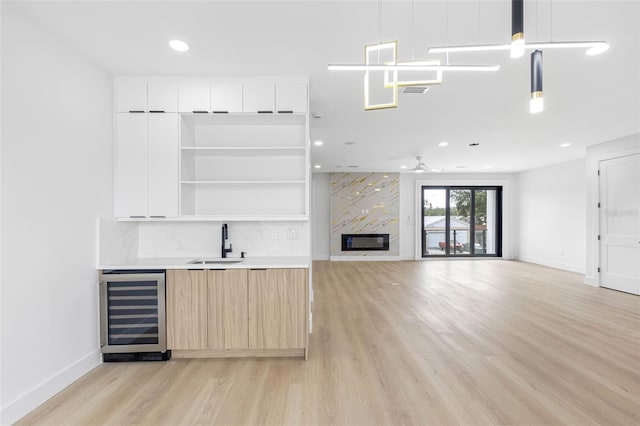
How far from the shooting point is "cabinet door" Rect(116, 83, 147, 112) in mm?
3107

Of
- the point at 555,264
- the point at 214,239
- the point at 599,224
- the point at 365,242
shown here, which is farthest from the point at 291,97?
the point at 555,264

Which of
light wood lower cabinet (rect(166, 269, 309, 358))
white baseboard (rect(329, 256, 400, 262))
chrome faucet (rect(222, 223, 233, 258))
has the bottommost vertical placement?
white baseboard (rect(329, 256, 400, 262))

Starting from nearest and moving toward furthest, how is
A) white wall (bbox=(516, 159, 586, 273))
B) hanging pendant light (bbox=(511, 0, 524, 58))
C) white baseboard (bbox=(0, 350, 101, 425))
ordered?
hanging pendant light (bbox=(511, 0, 524, 58))
white baseboard (bbox=(0, 350, 101, 425))
white wall (bbox=(516, 159, 586, 273))

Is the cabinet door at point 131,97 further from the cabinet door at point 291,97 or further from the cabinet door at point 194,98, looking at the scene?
the cabinet door at point 291,97

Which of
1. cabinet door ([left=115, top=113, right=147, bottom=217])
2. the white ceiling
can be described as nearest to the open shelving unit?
cabinet door ([left=115, top=113, right=147, bottom=217])

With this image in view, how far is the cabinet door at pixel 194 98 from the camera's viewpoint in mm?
3143

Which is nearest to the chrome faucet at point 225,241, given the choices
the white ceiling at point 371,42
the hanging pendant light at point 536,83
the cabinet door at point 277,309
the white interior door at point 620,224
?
the cabinet door at point 277,309

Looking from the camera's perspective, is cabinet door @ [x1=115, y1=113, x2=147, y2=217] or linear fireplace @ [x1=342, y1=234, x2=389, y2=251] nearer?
cabinet door @ [x1=115, y1=113, x2=147, y2=217]

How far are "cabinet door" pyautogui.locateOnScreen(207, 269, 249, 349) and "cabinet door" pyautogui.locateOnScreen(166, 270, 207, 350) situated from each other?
74 mm

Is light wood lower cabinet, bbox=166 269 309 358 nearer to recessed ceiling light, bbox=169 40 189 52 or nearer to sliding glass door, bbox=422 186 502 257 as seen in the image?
recessed ceiling light, bbox=169 40 189 52

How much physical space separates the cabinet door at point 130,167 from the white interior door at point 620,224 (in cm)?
731

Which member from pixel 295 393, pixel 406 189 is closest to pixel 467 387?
pixel 295 393

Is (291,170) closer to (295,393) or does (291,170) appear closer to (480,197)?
(295,393)

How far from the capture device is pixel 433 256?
970 cm
